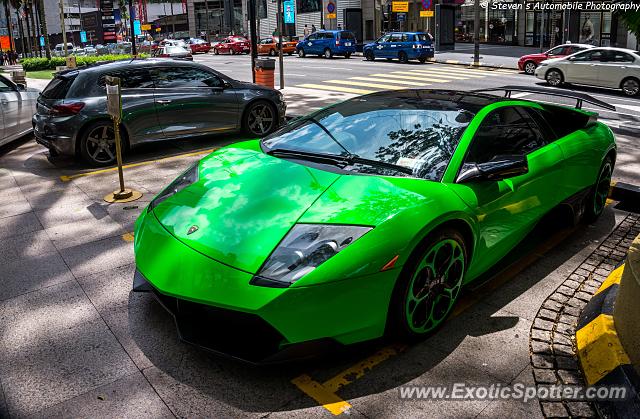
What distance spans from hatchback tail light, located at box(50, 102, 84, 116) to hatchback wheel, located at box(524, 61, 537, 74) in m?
20.0

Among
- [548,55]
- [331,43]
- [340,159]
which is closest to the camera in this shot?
[340,159]

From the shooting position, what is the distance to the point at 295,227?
3.27 meters

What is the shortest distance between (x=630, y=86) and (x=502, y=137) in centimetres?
1563

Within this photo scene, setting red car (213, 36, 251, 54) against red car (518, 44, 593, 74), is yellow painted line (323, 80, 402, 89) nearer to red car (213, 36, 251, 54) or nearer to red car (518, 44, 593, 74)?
red car (518, 44, 593, 74)

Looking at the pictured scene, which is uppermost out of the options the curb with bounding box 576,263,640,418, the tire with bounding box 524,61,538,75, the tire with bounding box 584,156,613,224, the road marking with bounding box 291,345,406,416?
the tire with bounding box 524,61,538,75

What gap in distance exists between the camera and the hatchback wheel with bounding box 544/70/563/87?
19.2 metres

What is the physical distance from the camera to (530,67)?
2362 cm

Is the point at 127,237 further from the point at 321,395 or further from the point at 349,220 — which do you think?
the point at 321,395

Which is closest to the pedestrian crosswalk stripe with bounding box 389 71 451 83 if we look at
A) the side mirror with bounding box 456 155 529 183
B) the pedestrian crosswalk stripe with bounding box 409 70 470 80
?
the pedestrian crosswalk stripe with bounding box 409 70 470 80

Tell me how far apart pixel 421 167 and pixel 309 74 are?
20.6 m

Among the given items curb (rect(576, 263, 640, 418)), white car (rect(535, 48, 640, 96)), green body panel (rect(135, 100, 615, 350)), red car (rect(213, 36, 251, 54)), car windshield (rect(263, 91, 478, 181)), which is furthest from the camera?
red car (rect(213, 36, 251, 54))

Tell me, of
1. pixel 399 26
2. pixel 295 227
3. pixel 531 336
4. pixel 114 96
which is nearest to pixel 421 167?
pixel 295 227

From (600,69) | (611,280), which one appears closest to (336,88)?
(600,69)

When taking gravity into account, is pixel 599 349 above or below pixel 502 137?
below
